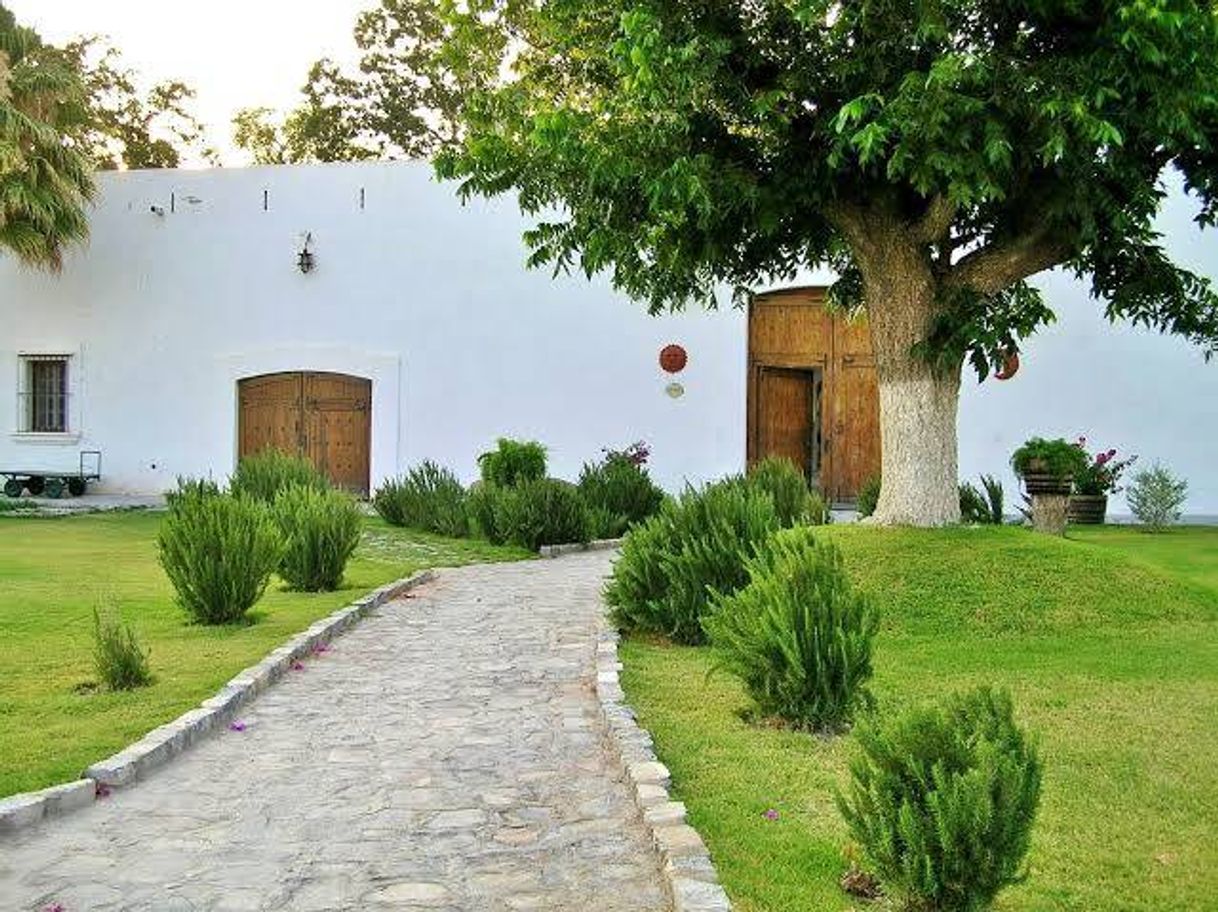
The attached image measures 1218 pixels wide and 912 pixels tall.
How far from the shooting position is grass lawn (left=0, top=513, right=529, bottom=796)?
5148 mm

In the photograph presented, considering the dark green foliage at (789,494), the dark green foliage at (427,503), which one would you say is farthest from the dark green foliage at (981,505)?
the dark green foliage at (427,503)

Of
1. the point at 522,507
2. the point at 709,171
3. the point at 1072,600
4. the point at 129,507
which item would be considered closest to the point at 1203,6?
the point at 709,171

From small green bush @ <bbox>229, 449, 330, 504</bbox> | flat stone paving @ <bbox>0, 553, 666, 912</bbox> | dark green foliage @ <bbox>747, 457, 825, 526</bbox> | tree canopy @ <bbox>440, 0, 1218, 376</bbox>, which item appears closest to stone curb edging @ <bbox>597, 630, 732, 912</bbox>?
flat stone paving @ <bbox>0, 553, 666, 912</bbox>

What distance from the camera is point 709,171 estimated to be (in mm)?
8625

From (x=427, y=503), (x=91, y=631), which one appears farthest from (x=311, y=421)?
(x=91, y=631)

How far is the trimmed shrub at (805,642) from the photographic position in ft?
17.6

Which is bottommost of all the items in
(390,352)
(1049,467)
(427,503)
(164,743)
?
(164,743)

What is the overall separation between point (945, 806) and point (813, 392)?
14.9 metres

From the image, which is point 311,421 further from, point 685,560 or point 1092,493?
point 685,560

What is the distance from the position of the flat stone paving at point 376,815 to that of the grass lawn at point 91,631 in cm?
36

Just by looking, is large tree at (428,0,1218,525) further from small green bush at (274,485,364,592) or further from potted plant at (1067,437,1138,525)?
potted plant at (1067,437,1138,525)

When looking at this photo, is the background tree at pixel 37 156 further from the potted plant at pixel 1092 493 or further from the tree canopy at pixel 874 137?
the potted plant at pixel 1092 493

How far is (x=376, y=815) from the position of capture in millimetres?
4367

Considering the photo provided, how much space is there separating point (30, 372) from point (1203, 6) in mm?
17443
